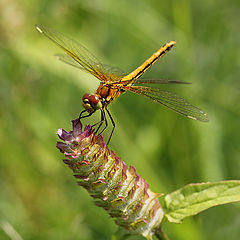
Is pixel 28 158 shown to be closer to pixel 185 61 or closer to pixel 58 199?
pixel 58 199

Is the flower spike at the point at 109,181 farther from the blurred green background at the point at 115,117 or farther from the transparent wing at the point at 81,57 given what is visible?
the blurred green background at the point at 115,117

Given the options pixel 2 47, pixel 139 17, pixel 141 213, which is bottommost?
pixel 141 213

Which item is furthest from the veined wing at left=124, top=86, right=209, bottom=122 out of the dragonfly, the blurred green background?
the blurred green background

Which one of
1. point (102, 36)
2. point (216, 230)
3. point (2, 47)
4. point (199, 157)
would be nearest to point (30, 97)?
point (2, 47)

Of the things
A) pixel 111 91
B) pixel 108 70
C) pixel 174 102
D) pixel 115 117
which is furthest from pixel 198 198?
pixel 115 117

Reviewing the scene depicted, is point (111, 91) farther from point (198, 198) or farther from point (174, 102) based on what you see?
point (198, 198)

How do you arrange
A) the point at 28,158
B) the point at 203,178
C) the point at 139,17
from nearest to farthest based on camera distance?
the point at 203,178, the point at 28,158, the point at 139,17
